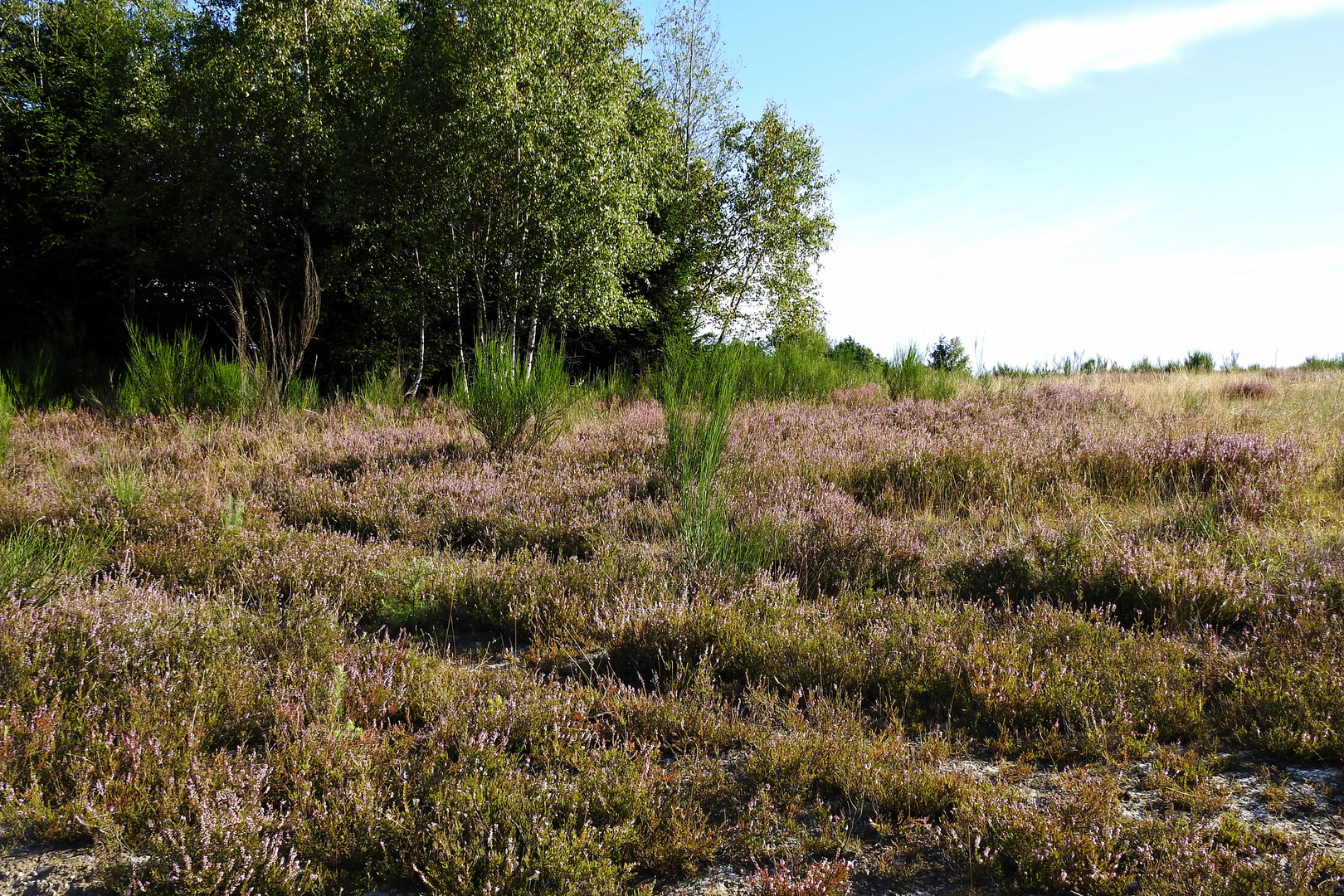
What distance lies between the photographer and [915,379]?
13703 millimetres

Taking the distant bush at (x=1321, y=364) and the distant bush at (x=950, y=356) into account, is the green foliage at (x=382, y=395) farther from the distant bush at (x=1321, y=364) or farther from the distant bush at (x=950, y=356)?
the distant bush at (x=1321, y=364)

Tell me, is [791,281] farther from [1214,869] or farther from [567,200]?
[1214,869]

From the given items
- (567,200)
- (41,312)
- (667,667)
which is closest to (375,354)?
(567,200)

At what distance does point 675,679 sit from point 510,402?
18.1 ft

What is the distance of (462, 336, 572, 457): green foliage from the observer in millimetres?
8359

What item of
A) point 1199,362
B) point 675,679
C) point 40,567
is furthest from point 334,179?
point 1199,362

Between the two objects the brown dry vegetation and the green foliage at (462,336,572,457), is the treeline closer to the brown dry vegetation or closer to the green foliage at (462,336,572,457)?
the green foliage at (462,336,572,457)

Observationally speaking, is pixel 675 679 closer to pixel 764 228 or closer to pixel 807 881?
pixel 807 881

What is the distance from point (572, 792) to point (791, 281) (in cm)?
2656

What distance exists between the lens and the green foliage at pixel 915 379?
1332 centimetres

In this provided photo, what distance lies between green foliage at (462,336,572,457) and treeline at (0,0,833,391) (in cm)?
419

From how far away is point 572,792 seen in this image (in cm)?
252

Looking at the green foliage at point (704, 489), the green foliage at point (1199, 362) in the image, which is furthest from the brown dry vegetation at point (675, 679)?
the green foliage at point (1199, 362)

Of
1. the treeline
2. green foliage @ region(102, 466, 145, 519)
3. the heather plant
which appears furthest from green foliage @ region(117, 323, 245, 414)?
the heather plant
